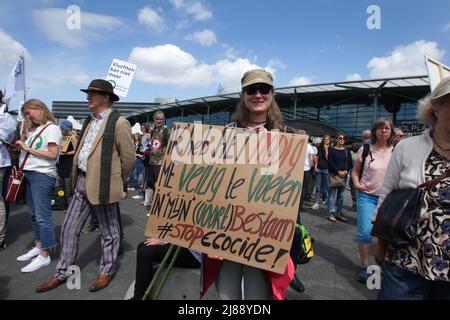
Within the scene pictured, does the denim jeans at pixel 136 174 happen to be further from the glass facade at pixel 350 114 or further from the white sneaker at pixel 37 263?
the glass facade at pixel 350 114

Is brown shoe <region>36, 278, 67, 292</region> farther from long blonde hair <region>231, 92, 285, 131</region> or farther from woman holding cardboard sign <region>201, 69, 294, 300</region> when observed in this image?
long blonde hair <region>231, 92, 285, 131</region>

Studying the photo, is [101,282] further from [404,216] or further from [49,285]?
[404,216]

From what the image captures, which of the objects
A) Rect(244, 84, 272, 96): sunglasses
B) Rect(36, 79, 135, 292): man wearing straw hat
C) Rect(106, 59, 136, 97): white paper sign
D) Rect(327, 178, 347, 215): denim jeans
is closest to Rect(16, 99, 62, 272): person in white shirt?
Rect(36, 79, 135, 292): man wearing straw hat

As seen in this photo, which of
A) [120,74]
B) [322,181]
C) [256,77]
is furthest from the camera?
[322,181]

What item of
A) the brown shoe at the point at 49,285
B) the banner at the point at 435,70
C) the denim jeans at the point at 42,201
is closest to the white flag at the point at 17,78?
the denim jeans at the point at 42,201

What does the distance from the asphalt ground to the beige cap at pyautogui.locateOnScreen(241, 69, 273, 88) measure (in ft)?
3.99

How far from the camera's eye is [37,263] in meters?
3.24

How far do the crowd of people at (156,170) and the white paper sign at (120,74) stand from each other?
3.00 ft

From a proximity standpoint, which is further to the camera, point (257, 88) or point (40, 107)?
point (40, 107)

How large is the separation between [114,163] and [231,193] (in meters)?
1.75

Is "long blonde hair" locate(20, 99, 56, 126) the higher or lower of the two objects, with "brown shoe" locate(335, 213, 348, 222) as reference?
higher

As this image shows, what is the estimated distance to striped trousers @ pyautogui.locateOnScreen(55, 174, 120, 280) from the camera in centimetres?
284

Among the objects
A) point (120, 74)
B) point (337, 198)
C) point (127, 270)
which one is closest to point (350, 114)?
point (337, 198)
